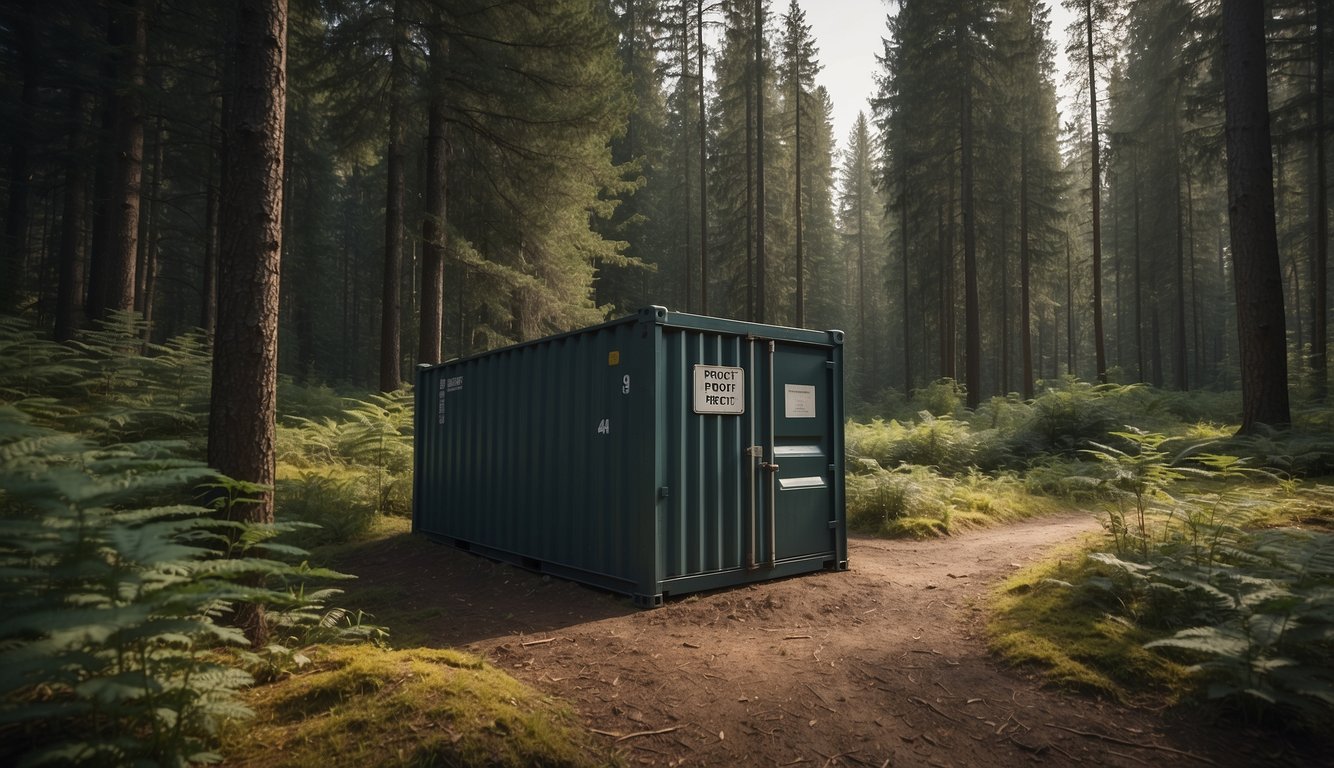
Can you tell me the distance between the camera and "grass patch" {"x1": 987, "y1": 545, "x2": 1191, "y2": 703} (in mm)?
3418

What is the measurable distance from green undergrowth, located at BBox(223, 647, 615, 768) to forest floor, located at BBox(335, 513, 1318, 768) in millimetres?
371

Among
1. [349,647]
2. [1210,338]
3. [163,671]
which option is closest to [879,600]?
[349,647]

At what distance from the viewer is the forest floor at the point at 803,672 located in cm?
295

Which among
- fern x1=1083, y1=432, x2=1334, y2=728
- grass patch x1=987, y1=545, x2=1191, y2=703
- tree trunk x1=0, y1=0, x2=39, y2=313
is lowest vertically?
grass patch x1=987, y1=545, x2=1191, y2=703

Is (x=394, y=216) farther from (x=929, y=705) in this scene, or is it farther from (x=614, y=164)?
(x=929, y=705)

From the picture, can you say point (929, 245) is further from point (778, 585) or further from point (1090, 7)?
point (778, 585)

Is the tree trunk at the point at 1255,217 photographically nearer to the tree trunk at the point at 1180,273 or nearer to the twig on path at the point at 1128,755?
the twig on path at the point at 1128,755

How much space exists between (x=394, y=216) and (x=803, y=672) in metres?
12.8

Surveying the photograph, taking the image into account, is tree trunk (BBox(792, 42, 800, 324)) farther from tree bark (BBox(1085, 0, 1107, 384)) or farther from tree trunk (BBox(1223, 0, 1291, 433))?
tree trunk (BBox(1223, 0, 1291, 433))

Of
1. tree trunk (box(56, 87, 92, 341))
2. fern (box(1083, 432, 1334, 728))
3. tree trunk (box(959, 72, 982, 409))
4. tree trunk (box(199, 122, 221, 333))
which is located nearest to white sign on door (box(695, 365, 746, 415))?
fern (box(1083, 432, 1334, 728))

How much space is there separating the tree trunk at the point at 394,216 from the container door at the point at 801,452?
9814mm

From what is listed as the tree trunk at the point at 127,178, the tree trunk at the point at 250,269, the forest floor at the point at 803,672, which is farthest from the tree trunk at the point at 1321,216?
the tree trunk at the point at 127,178

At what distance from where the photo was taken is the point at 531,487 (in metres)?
6.33

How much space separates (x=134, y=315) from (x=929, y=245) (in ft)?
83.2
